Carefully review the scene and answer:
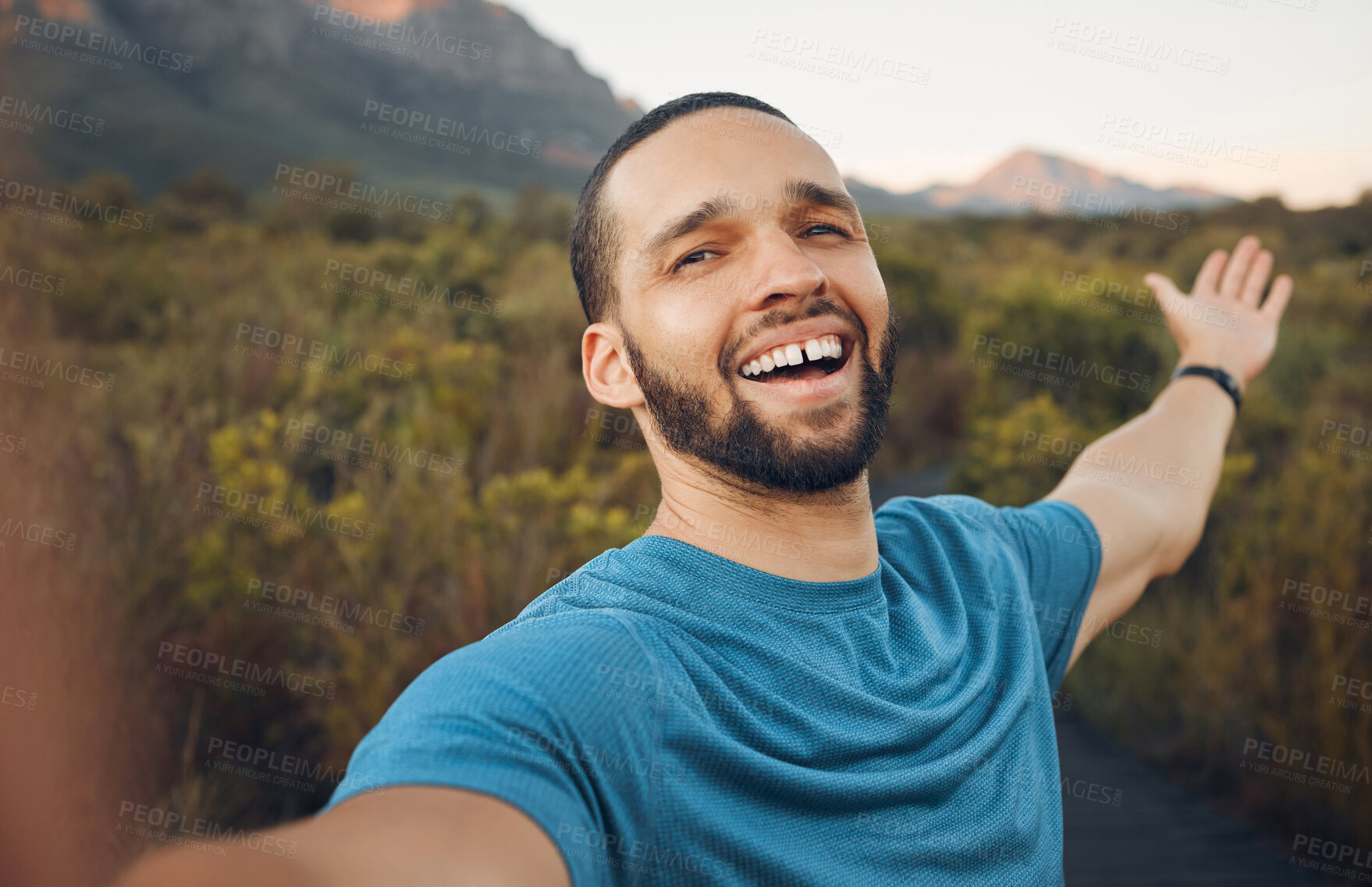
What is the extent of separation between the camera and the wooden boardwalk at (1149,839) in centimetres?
338

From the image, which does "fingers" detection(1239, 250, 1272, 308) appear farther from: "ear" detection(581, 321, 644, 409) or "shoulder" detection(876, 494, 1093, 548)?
"ear" detection(581, 321, 644, 409)

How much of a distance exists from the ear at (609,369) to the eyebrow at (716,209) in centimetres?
22

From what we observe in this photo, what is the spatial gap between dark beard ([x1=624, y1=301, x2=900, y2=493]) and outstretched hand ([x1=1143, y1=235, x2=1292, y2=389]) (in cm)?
169

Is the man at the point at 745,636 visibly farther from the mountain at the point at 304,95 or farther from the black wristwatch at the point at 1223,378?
the mountain at the point at 304,95

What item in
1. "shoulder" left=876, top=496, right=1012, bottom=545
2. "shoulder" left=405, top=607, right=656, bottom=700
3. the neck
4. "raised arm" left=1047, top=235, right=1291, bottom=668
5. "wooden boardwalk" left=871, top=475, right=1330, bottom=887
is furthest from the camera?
"wooden boardwalk" left=871, top=475, right=1330, bottom=887

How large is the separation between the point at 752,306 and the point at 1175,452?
1.73 metres

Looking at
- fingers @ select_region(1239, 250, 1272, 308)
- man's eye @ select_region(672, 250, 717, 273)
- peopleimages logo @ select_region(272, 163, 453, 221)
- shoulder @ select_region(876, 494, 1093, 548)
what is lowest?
peopleimages logo @ select_region(272, 163, 453, 221)

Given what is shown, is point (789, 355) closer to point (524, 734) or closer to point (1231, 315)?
point (524, 734)

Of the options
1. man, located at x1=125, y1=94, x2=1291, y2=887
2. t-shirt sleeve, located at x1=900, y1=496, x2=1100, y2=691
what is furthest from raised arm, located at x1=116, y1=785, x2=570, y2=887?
t-shirt sleeve, located at x1=900, y1=496, x2=1100, y2=691

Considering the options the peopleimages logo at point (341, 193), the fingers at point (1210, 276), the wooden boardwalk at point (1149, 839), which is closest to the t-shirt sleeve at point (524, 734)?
the fingers at point (1210, 276)

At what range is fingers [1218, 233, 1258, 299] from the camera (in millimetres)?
2896

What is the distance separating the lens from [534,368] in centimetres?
661

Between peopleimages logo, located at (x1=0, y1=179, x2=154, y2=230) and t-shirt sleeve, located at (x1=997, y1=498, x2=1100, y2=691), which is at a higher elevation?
t-shirt sleeve, located at (x1=997, y1=498, x2=1100, y2=691)

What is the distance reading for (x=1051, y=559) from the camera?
2191 millimetres
